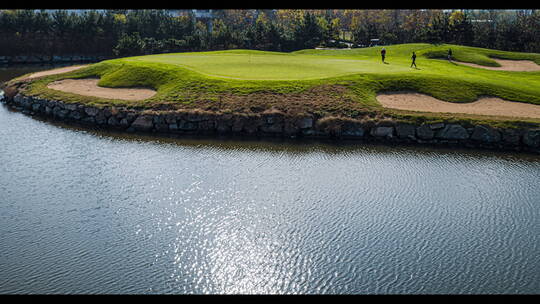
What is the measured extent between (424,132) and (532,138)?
5871mm

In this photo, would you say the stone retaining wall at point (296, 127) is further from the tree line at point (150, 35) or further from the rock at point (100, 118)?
the tree line at point (150, 35)

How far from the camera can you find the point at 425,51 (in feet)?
188

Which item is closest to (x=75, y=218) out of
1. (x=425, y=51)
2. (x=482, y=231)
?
(x=482, y=231)

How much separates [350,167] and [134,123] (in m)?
15.0

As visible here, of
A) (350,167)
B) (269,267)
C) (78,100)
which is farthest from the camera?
(78,100)

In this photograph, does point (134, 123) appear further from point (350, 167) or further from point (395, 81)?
point (395, 81)

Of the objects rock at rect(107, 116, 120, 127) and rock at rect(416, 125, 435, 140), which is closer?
rock at rect(416, 125, 435, 140)

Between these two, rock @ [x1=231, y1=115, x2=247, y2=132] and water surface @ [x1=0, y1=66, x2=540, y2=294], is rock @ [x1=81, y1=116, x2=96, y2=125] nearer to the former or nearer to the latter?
water surface @ [x1=0, y1=66, x2=540, y2=294]

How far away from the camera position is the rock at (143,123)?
30.1 meters

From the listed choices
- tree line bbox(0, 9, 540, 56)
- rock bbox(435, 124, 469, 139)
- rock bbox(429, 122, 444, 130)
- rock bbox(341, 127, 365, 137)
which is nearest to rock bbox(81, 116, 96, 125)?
rock bbox(341, 127, 365, 137)

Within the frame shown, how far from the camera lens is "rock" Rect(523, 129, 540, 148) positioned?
86.4 feet

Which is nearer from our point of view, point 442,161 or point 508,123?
point 442,161

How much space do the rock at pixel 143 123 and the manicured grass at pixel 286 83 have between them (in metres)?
1.75

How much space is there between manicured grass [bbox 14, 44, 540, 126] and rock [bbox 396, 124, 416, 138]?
147 cm
